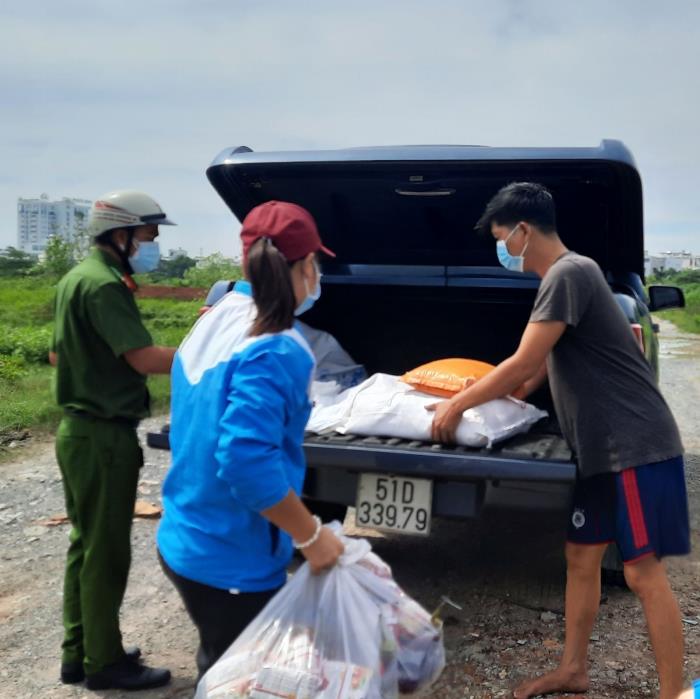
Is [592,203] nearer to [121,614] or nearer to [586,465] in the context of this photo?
[586,465]

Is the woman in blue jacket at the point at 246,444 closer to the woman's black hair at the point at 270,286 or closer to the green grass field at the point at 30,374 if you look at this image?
the woman's black hair at the point at 270,286

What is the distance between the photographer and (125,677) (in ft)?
10.2

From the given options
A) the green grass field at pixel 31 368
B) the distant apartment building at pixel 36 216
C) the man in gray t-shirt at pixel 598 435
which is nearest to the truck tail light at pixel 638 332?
the man in gray t-shirt at pixel 598 435

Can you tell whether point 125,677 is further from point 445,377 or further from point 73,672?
point 445,377

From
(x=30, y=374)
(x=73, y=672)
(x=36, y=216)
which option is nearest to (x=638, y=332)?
(x=73, y=672)

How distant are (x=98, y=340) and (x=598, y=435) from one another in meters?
1.80

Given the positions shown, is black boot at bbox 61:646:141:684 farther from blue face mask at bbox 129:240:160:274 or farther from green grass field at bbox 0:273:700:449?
green grass field at bbox 0:273:700:449

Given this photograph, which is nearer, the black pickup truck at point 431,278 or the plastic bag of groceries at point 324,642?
the plastic bag of groceries at point 324,642

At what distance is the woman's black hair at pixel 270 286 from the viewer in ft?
6.54

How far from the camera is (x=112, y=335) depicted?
2936 millimetres

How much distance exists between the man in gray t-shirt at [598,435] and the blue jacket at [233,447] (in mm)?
1236

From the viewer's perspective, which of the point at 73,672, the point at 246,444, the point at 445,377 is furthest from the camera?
the point at 445,377

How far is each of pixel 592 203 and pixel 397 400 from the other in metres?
1.60

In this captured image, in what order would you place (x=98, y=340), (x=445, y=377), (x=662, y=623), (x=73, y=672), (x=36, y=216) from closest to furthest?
1. (x=662, y=623)
2. (x=98, y=340)
3. (x=73, y=672)
4. (x=445, y=377)
5. (x=36, y=216)
